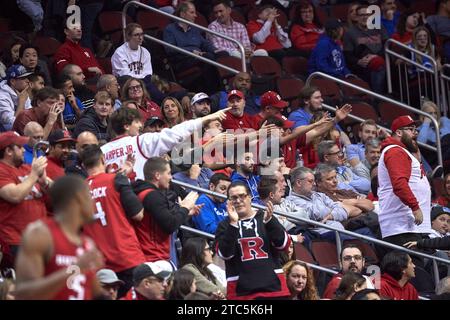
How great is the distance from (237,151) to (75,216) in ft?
20.3

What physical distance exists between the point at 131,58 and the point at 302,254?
385 cm

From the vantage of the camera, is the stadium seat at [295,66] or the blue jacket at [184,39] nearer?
the blue jacket at [184,39]

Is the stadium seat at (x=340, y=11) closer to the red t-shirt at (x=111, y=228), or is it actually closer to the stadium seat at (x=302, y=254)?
the stadium seat at (x=302, y=254)

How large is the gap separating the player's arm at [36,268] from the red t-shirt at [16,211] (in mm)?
3239

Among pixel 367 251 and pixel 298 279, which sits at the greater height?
pixel 367 251

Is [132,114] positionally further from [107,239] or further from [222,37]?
[222,37]

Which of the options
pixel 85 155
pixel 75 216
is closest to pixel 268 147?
pixel 85 155

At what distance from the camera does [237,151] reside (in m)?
12.9

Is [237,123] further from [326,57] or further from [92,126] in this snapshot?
[326,57]

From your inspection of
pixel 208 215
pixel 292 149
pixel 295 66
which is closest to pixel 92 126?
pixel 208 215

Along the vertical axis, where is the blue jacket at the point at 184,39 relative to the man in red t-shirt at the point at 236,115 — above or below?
above


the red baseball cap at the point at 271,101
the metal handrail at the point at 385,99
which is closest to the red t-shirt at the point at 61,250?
the red baseball cap at the point at 271,101

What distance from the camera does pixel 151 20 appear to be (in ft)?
54.6

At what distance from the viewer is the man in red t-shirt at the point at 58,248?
6660 millimetres
